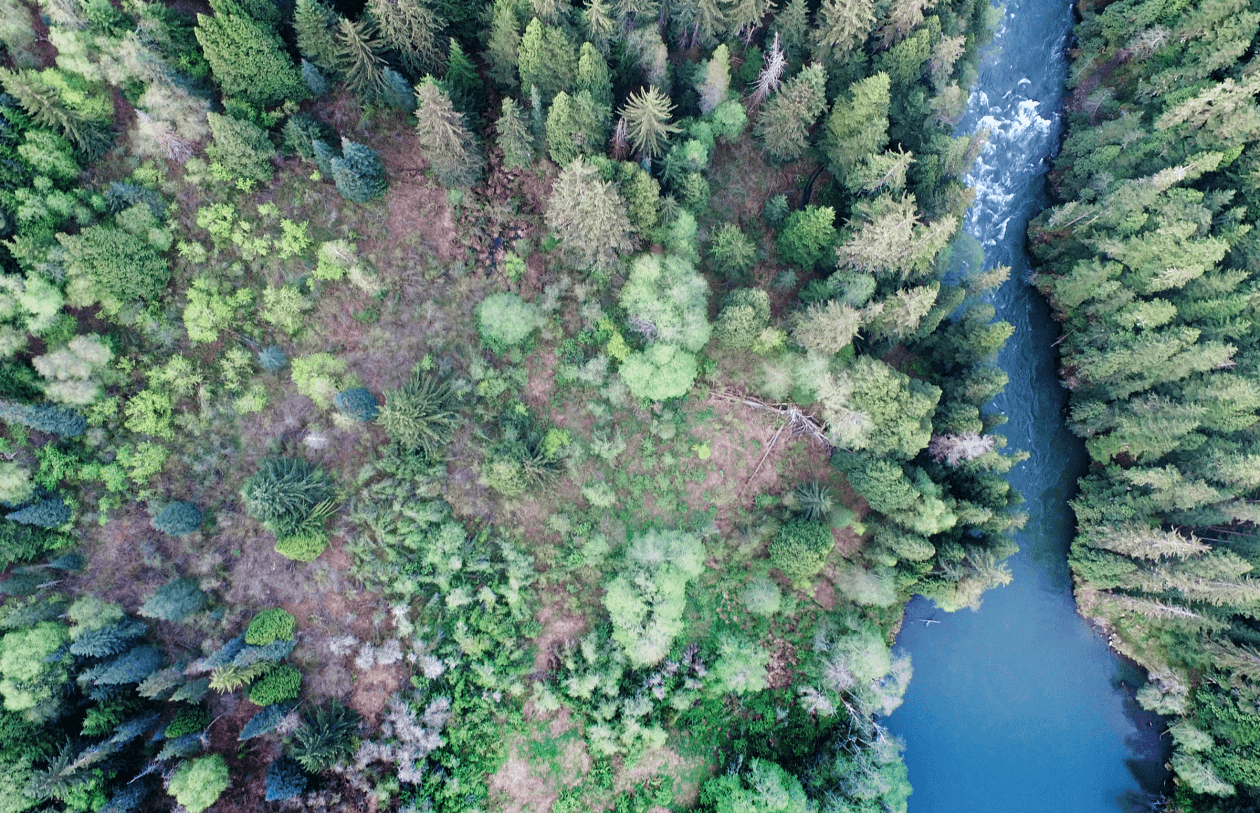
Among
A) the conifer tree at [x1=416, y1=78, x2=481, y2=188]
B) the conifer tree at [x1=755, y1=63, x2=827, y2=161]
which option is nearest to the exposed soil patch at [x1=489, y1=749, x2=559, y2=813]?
the conifer tree at [x1=416, y1=78, x2=481, y2=188]

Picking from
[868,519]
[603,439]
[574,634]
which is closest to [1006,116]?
[868,519]

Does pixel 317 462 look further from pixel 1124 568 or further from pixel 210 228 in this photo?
pixel 1124 568

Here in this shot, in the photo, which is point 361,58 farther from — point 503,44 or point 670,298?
point 670,298

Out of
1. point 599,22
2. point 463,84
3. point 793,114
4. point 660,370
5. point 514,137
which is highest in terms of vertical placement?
point 793,114

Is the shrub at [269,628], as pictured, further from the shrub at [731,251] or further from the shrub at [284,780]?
the shrub at [731,251]

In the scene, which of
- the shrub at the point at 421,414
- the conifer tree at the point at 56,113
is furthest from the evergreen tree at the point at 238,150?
the shrub at the point at 421,414

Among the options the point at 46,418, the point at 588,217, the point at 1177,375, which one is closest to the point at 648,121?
the point at 588,217
